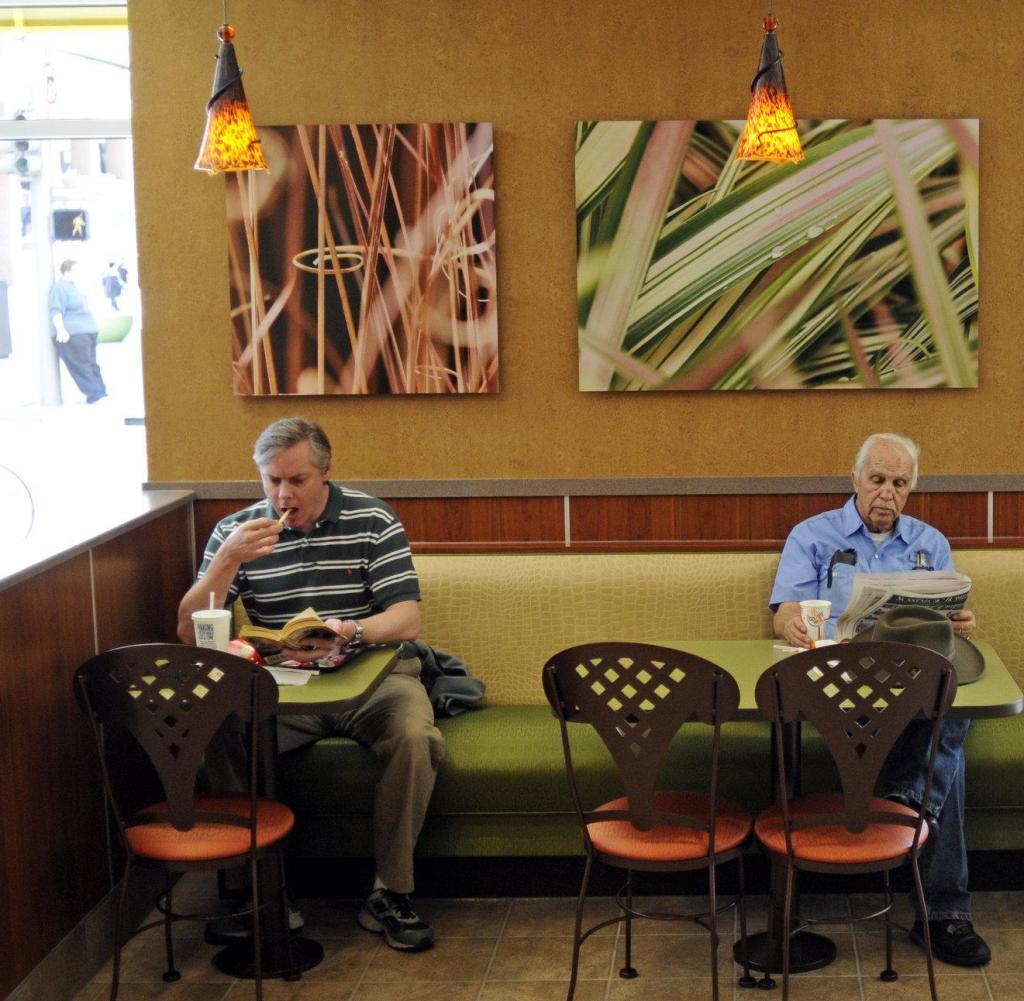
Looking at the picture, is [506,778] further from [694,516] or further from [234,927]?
[694,516]

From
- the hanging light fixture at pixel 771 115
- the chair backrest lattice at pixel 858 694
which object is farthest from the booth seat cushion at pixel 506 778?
the hanging light fixture at pixel 771 115

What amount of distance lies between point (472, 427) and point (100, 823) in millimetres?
1851

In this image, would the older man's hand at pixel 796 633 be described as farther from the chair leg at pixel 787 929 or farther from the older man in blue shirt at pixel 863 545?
the chair leg at pixel 787 929

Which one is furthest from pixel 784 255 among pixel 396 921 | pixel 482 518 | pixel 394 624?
pixel 396 921

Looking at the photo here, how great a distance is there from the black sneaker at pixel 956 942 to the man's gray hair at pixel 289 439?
6.67 feet

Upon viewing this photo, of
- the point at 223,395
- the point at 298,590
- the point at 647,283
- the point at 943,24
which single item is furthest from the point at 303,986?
the point at 943,24

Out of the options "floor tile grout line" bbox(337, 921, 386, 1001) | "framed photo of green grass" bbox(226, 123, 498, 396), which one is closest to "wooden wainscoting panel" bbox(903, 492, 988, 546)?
"framed photo of green grass" bbox(226, 123, 498, 396)

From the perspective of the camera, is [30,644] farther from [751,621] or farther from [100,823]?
[751,621]

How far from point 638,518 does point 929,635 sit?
1513 millimetres

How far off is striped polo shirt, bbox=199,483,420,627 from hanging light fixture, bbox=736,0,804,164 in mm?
1490

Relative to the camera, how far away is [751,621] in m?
4.36

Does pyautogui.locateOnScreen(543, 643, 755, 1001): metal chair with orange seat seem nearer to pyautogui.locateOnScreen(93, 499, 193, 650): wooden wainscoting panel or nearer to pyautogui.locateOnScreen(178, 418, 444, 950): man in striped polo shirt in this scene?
pyautogui.locateOnScreen(178, 418, 444, 950): man in striped polo shirt

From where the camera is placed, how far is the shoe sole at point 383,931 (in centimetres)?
364

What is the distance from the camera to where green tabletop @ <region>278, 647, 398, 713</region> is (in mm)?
3209
